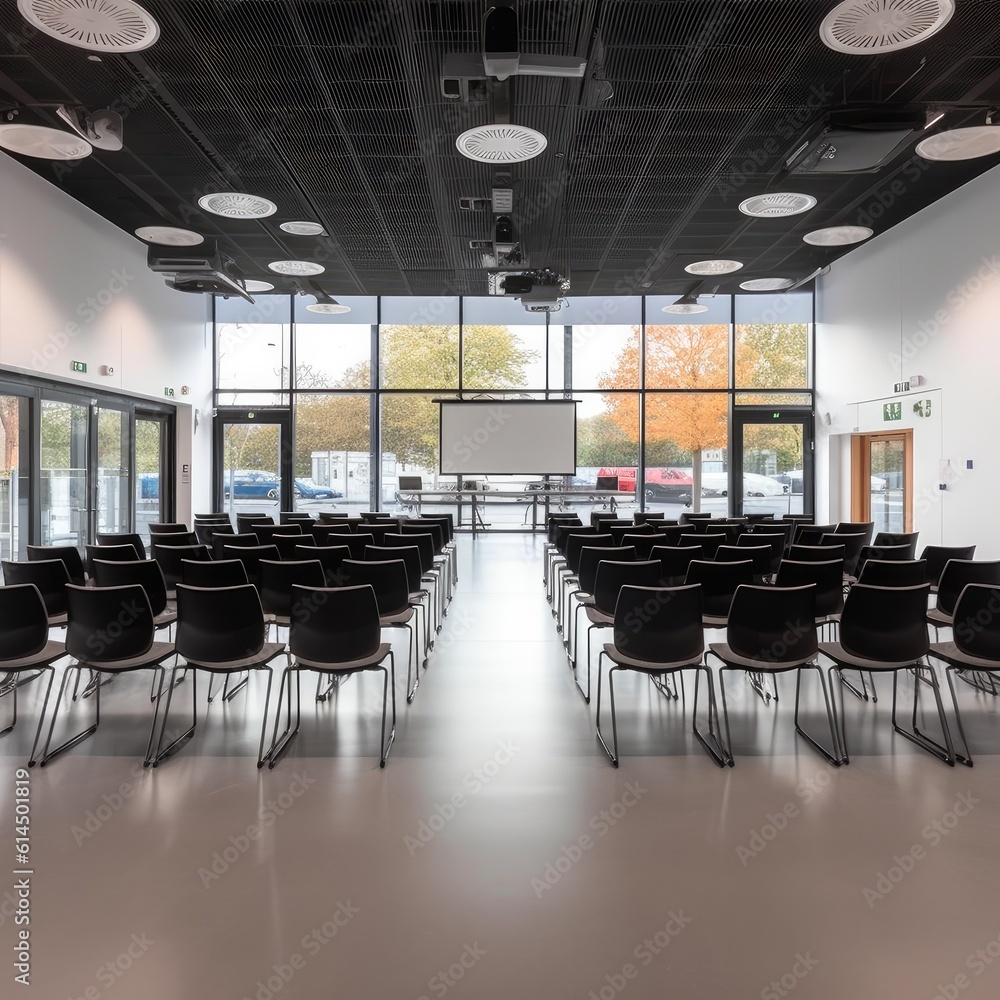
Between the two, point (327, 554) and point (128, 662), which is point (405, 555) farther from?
point (128, 662)

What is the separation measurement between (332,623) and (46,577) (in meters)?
2.63

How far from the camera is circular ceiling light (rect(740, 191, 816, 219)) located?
7.68 m

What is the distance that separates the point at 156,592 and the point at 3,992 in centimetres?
308

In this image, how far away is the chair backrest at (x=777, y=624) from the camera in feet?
12.9

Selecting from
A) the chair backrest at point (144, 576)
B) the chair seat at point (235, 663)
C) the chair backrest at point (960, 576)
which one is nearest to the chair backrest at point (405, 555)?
the chair backrest at point (144, 576)

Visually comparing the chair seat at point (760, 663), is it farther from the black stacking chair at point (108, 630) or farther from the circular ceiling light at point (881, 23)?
the circular ceiling light at point (881, 23)

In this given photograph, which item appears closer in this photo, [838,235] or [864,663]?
[864,663]

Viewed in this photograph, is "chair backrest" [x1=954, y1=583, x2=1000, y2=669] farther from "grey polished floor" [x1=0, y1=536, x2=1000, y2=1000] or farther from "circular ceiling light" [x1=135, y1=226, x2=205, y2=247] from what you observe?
"circular ceiling light" [x1=135, y1=226, x2=205, y2=247]

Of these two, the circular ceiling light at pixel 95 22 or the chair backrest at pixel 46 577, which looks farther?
the chair backrest at pixel 46 577

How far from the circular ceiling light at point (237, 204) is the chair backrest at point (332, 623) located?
18.4 feet

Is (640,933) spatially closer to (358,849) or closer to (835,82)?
(358,849)

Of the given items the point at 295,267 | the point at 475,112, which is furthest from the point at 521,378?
the point at 475,112
